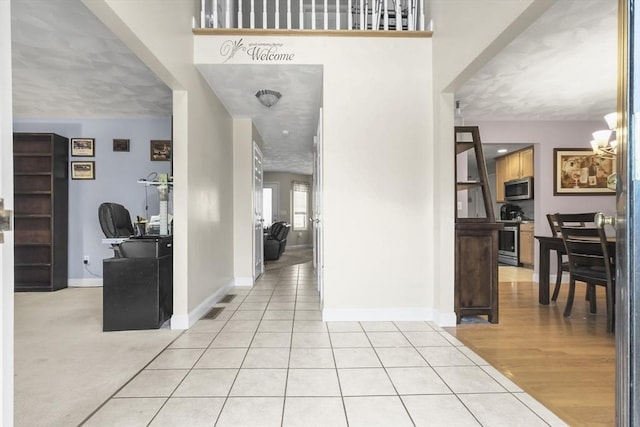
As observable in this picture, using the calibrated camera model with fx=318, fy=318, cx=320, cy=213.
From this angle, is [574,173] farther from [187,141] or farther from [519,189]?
[187,141]

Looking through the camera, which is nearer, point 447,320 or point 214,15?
point 447,320

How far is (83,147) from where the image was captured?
4.56 meters

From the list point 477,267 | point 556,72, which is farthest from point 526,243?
point 477,267

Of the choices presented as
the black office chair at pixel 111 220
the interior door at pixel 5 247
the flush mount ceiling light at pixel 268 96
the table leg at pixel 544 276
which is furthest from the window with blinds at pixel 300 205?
the interior door at pixel 5 247

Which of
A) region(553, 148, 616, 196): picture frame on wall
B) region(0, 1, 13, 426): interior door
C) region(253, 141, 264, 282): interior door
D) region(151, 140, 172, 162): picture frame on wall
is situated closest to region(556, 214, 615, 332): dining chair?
region(553, 148, 616, 196): picture frame on wall

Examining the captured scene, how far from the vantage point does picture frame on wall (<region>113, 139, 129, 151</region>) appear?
4.60m

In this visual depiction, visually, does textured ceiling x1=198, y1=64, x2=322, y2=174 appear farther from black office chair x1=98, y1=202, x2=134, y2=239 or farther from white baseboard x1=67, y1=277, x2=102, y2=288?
white baseboard x1=67, y1=277, x2=102, y2=288

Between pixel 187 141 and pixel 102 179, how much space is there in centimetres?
273

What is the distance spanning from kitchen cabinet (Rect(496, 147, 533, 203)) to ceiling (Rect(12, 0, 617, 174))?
137cm

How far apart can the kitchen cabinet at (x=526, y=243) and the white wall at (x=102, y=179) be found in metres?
6.22

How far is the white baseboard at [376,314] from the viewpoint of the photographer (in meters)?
2.96

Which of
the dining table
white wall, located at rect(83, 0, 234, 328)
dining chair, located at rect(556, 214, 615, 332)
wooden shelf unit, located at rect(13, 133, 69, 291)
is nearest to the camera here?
white wall, located at rect(83, 0, 234, 328)

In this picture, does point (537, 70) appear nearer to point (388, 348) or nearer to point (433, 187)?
point (433, 187)

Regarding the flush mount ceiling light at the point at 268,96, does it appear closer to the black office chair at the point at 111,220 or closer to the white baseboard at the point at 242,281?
the black office chair at the point at 111,220
